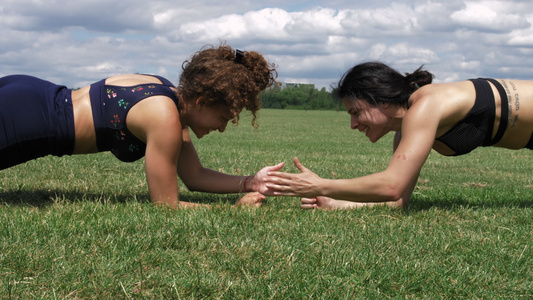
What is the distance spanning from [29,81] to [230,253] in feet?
8.78

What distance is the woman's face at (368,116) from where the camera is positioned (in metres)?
4.53

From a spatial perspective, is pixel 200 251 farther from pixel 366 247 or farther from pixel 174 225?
pixel 366 247

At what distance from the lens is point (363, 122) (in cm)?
458

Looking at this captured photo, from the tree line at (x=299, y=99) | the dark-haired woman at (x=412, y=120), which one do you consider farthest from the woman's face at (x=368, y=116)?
the tree line at (x=299, y=99)

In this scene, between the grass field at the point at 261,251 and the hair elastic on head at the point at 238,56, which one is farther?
the hair elastic on head at the point at 238,56

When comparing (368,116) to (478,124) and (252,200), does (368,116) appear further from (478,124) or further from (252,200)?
(252,200)

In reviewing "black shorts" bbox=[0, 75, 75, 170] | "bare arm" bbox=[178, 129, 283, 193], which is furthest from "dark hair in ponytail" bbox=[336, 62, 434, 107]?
"black shorts" bbox=[0, 75, 75, 170]

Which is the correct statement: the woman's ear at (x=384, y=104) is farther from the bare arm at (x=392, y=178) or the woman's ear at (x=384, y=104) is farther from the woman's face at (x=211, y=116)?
the woman's face at (x=211, y=116)

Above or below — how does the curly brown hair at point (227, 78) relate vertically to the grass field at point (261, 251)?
above

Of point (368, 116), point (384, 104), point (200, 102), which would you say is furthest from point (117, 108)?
point (384, 104)

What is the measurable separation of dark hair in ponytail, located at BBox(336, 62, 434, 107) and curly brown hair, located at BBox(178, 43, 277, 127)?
69cm

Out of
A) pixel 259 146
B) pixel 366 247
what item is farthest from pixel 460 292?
pixel 259 146

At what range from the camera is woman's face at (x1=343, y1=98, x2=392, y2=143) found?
4.53 meters

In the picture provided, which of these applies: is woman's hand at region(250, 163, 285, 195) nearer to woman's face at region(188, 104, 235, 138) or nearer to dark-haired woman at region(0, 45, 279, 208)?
dark-haired woman at region(0, 45, 279, 208)
